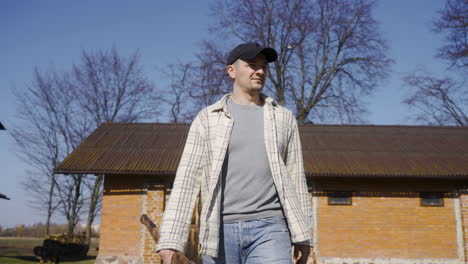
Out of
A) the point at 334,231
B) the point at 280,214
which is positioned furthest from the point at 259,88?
the point at 334,231

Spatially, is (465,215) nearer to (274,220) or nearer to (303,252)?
(303,252)

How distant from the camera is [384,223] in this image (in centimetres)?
1062

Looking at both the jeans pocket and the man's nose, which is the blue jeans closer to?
the jeans pocket

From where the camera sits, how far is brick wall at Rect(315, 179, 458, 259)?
1048 cm

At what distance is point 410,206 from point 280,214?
9.90m

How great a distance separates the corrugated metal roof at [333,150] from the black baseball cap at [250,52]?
8.38 metres

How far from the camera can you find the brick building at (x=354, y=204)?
34.3 feet

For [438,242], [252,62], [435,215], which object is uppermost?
[252,62]

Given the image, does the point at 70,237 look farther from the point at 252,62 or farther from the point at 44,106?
the point at 252,62

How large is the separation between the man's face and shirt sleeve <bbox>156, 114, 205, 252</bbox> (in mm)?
346

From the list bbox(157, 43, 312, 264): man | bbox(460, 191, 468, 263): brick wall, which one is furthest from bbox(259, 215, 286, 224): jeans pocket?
bbox(460, 191, 468, 263): brick wall

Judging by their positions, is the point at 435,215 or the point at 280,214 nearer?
the point at 280,214

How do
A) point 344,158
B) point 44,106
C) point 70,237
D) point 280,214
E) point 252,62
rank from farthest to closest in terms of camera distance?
point 44,106, point 70,237, point 344,158, point 252,62, point 280,214

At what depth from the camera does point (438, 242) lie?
10.6 m
